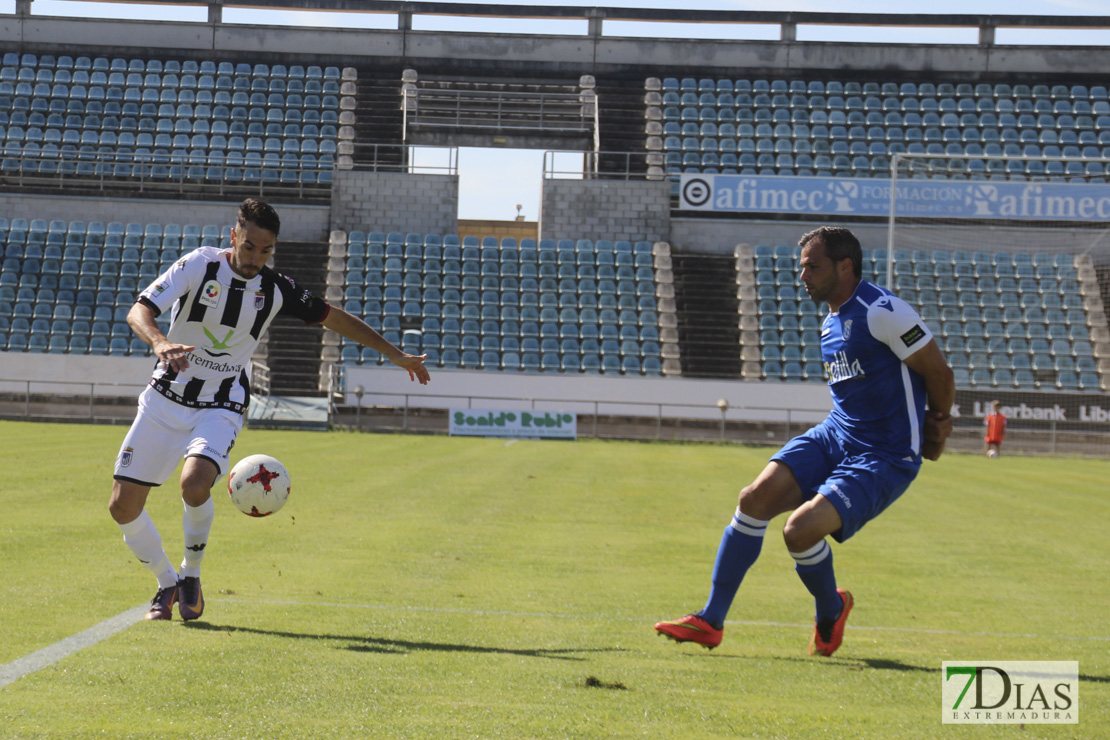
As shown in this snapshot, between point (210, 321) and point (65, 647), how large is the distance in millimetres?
2005

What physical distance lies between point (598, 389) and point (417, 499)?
57.6 feet

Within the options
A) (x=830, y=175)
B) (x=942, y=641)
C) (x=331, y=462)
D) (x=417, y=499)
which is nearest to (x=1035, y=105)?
(x=830, y=175)

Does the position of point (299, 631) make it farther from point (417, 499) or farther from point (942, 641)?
point (417, 499)

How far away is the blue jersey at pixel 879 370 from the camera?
218 inches

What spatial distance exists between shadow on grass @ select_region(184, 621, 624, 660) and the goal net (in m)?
27.0

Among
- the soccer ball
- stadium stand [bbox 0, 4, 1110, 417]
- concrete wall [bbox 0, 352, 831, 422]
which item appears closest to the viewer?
the soccer ball

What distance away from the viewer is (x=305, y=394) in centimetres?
3084

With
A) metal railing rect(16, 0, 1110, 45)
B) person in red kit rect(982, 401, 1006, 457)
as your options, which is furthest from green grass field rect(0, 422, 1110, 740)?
metal railing rect(16, 0, 1110, 45)

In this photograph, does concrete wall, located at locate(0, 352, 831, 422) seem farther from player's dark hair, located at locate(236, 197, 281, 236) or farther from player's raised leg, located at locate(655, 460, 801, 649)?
player's raised leg, located at locate(655, 460, 801, 649)

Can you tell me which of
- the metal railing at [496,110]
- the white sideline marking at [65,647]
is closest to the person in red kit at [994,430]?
the metal railing at [496,110]

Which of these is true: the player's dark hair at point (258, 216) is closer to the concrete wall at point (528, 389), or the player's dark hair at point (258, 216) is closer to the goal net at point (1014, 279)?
the concrete wall at point (528, 389)

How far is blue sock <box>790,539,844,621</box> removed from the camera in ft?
19.3

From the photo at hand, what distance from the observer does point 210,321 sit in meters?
6.35

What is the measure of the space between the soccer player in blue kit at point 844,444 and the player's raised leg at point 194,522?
259 centimetres
